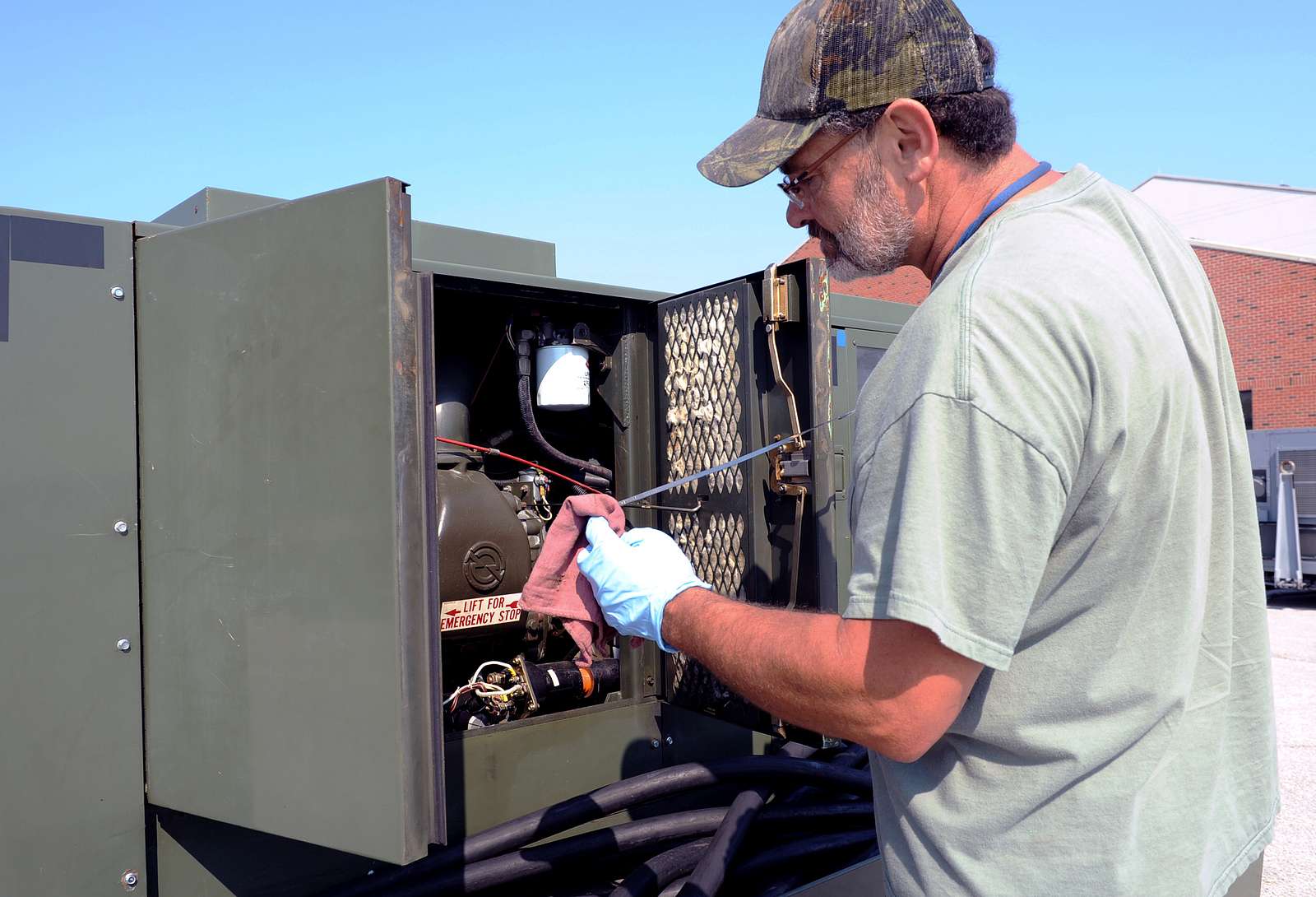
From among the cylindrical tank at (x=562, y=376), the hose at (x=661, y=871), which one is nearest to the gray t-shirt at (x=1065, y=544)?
the hose at (x=661, y=871)

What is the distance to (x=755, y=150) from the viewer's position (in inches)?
61.0

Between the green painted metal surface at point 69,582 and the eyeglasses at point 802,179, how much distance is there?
1305mm

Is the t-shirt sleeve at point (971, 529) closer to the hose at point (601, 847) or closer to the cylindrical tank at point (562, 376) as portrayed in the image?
the hose at point (601, 847)

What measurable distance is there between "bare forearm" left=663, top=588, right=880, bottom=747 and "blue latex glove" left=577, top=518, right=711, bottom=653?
134 mm

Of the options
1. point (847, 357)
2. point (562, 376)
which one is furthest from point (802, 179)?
point (847, 357)

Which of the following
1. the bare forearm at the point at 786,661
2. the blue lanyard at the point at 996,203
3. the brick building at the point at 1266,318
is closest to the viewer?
the bare forearm at the point at 786,661

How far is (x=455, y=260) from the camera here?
2.92 meters

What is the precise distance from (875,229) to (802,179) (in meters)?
0.15

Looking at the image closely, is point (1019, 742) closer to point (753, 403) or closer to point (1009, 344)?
point (1009, 344)

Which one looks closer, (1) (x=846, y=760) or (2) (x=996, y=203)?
(2) (x=996, y=203)

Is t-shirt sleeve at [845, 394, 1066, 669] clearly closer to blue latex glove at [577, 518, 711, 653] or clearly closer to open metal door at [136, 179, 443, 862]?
blue latex glove at [577, 518, 711, 653]

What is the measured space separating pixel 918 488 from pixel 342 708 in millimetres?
1100

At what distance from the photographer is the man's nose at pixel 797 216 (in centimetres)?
164

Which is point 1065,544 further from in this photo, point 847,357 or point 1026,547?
point 847,357
